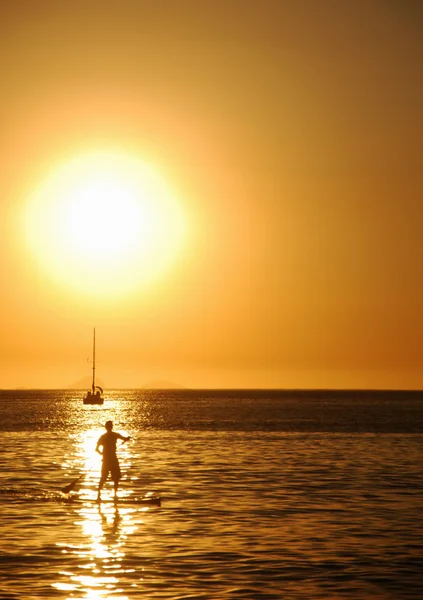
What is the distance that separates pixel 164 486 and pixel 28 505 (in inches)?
330

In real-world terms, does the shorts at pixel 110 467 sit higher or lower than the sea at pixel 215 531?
higher

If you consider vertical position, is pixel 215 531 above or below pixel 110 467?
below

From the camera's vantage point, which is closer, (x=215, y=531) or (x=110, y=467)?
(x=215, y=531)

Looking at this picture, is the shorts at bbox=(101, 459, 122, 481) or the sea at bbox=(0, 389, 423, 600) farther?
the shorts at bbox=(101, 459, 122, 481)

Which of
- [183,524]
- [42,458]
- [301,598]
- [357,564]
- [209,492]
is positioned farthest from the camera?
[42,458]

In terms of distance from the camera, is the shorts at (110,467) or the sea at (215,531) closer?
the sea at (215,531)

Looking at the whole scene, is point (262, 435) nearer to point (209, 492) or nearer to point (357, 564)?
point (209, 492)

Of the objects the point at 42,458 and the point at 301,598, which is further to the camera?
the point at 42,458

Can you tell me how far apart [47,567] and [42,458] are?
121ft

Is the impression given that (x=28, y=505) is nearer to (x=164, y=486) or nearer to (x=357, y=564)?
(x=164, y=486)

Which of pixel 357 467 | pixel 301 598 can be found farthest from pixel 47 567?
pixel 357 467

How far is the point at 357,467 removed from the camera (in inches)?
2072

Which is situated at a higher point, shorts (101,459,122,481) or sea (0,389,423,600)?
shorts (101,459,122,481)

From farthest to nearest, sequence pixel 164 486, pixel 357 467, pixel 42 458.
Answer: pixel 42 458, pixel 357 467, pixel 164 486
